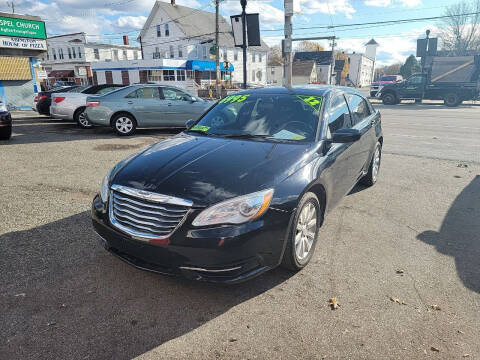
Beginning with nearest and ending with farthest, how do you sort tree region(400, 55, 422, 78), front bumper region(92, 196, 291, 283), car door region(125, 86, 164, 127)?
front bumper region(92, 196, 291, 283) → car door region(125, 86, 164, 127) → tree region(400, 55, 422, 78)

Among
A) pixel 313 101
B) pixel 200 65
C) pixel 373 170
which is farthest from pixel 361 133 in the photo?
pixel 200 65

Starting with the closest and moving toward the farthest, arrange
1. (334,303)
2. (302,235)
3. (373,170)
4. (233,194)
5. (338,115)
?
1. (233,194)
2. (334,303)
3. (302,235)
4. (338,115)
5. (373,170)

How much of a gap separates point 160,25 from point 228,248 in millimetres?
56579

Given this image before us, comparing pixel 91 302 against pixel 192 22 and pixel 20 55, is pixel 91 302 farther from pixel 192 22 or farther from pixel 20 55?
pixel 192 22

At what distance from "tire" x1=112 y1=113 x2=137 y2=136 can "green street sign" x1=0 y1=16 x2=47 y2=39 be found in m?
13.1

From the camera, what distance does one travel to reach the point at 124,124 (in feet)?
34.2

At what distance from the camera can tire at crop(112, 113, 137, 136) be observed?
10.3m

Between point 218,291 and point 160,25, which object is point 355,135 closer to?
point 218,291

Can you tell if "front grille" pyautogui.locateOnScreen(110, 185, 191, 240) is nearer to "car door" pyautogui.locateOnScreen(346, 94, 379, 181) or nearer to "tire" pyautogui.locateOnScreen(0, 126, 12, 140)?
"car door" pyautogui.locateOnScreen(346, 94, 379, 181)

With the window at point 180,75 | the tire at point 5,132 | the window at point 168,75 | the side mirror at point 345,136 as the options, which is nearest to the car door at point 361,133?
the side mirror at point 345,136

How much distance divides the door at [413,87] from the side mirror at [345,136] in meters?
24.6

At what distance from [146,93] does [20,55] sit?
13487 millimetres

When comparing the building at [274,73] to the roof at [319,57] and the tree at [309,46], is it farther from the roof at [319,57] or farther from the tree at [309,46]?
the tree at [309,46]

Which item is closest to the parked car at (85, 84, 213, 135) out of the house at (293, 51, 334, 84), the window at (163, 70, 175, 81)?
the window at (163, 70, 175, 81)
